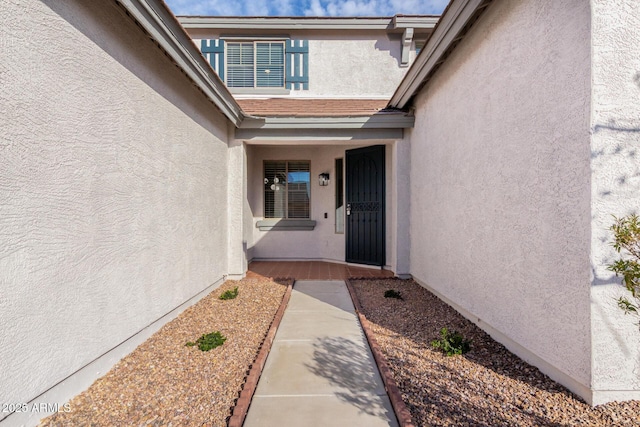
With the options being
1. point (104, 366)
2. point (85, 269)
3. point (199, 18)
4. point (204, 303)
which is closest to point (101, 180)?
point (85, 269)

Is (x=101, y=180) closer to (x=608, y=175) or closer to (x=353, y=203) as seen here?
(x=608, y=175)

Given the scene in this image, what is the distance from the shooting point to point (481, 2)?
328cm

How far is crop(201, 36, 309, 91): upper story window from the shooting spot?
8.26 m

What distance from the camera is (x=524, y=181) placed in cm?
286

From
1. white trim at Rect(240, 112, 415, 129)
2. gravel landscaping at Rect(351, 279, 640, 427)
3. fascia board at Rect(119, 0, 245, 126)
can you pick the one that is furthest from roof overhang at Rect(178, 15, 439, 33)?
gravel landscaping at Rect(351, 279, 640, 427)

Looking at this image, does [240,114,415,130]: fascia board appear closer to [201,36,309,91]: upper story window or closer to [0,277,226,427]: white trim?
[201,36,309,91]: upper story window

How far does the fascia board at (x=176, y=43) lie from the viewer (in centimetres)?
294

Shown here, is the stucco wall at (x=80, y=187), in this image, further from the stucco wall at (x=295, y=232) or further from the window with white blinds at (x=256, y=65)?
the window with white blinds at (x=256, y=65)

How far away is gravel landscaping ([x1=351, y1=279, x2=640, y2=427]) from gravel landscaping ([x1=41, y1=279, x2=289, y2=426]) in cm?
151

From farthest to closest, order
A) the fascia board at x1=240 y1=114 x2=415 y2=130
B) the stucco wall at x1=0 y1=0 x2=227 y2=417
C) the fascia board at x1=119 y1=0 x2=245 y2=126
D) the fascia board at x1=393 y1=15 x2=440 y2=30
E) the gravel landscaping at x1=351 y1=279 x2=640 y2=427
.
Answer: the fascia board at x1=393 y1=15 x2=440 y2=30 < the fascia board at x1=240 y1=114 x2=415 y2=130 < the fascia board at x1=119 y1=0 x2=245 y2=126 < the gravel landscaping at x1=351 y1=279 x2=640 y2=427 < the stucco wall at x1=0 y1=0 x2=227 y2=417

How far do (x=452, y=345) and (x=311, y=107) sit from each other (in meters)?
5.77

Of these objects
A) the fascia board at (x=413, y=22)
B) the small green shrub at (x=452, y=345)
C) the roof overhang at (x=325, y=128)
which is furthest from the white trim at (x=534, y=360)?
the fascia board at (x=413, y=22)

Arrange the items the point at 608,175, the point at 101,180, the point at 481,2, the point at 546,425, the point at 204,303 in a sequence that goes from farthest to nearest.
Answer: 1. the point at 204,303
2. the point at 481,2
3. the point at 101,180
4. the point at 608,175
5. the point at 546,425

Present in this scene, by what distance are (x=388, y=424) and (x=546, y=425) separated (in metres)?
1.11
